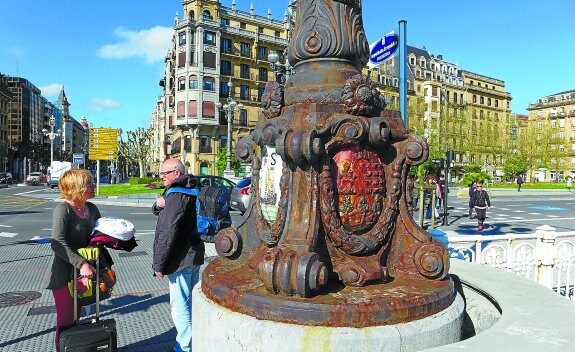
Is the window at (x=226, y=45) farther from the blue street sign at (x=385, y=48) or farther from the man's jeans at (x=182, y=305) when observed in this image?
the man's jeans at (x=182, y=305)

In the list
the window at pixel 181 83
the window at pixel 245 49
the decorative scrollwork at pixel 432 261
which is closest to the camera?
the decorative scrollwork at pixel 432 261

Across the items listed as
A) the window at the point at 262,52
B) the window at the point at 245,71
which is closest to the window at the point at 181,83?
the window at the point at 245,71

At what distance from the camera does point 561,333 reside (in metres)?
2.34

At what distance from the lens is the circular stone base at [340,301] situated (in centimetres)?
270

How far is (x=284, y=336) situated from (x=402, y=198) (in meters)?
1.61

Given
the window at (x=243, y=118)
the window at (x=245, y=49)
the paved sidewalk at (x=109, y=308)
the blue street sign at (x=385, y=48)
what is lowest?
the paved sidewalk at (x=109, y=308)

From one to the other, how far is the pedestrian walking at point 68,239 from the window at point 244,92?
54.3 meters

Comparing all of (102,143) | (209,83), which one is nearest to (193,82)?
(209,83)

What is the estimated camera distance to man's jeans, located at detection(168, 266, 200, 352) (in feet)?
12.9

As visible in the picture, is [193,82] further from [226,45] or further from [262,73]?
[262,73]

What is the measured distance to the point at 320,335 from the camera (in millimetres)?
2574

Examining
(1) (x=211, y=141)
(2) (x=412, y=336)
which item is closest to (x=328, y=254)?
(2) (x=412, y=336)

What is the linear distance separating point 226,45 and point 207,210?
54437 mm

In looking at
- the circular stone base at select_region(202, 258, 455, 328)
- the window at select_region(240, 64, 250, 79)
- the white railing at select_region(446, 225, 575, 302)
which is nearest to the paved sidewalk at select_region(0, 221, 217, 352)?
the circular stone base at select_region(202, 258, 455, 328)
